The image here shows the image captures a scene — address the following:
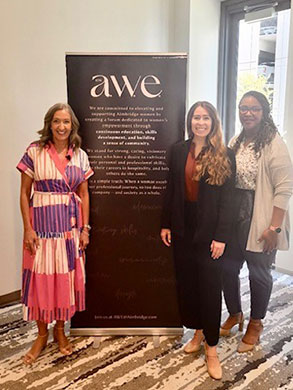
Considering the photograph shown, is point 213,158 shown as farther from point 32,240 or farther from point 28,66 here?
point 28,66

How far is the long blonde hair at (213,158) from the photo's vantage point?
201 cm

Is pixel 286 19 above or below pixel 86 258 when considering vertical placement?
above

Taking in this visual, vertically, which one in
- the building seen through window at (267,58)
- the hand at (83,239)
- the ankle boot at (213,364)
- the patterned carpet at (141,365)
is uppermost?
the building seen through window at (267,58)

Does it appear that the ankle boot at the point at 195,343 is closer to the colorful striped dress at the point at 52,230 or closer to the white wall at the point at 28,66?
the colorful striped dress at the point at 52,230

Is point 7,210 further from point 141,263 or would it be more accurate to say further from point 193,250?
point 193,250

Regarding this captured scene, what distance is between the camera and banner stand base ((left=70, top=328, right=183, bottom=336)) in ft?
8.20

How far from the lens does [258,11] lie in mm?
3598

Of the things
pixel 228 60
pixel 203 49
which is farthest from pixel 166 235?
pixel 228 60

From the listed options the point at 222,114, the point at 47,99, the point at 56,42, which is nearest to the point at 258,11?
the point at 222,114

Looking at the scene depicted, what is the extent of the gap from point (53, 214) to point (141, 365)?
39.7 inches

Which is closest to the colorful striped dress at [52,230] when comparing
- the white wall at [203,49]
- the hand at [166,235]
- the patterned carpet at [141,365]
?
the patterned carpet at [141,365]

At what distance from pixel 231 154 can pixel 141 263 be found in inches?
34.4

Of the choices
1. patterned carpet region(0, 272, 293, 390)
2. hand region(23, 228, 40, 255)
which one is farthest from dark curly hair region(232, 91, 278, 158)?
hand region(23, 228, 40, 255)

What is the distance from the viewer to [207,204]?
2027mm
